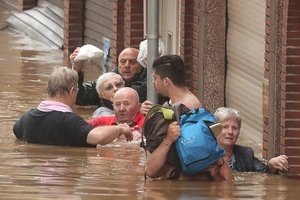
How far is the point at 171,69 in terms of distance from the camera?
28.9 feet

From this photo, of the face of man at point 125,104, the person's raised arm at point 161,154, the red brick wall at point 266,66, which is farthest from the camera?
the red brick wall at point 266,66

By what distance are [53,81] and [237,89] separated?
4214 mm

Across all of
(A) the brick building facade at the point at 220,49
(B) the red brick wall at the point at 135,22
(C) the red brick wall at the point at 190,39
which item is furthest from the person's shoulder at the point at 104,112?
(B) the red brick wall at the point at 135,22

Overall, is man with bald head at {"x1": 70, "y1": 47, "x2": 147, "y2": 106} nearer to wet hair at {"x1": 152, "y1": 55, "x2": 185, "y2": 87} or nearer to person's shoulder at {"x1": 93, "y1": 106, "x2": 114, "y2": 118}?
person's shoulder at {"x1": 93, "y1": 106, "x2": 114, "y2": 118}

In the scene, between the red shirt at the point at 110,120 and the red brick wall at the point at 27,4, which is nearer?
the red shirt at the point at 110,120

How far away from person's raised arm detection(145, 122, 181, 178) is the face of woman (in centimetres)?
127

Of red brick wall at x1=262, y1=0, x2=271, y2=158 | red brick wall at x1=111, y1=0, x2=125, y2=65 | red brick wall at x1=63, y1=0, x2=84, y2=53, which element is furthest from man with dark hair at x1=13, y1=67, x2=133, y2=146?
red brick wall at x1=63, y1=0, x2=84, y2=53

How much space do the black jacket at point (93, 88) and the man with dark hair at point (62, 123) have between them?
2.86m

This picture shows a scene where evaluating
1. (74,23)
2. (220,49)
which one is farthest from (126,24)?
(74,23)

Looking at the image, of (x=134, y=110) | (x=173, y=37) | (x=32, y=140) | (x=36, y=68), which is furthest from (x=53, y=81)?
(x=36, y=68)

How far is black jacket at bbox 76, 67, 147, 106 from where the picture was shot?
41.1ft

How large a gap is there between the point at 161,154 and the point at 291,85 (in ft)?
10.9

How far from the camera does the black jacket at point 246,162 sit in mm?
9477

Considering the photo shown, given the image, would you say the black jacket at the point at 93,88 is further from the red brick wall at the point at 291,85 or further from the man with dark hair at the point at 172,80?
the man with dark hair at the point at 172,80
